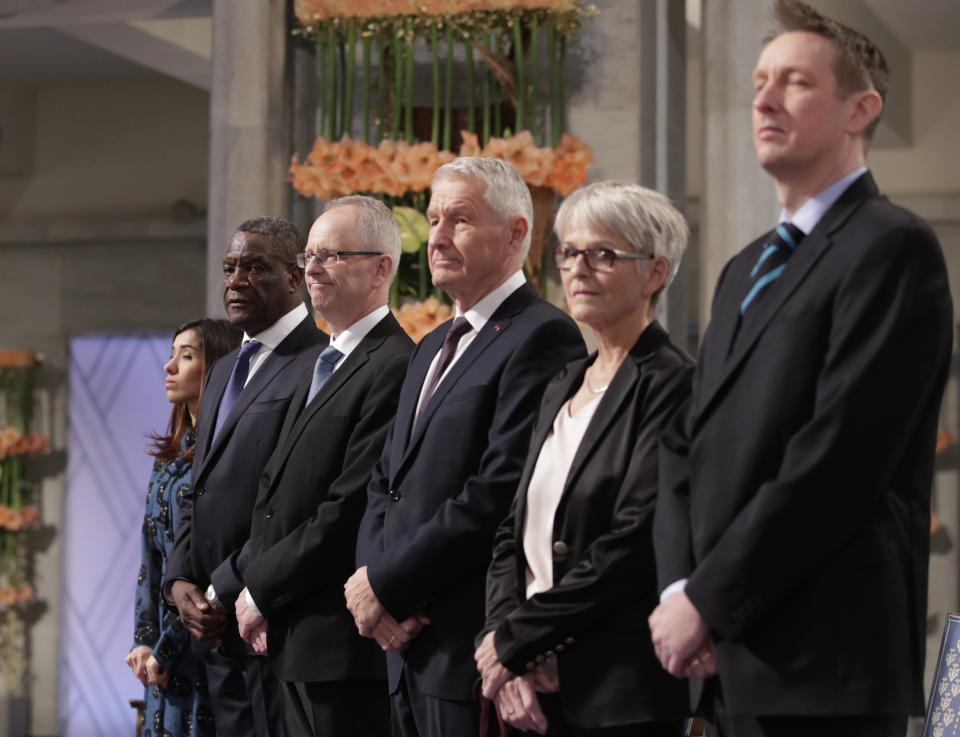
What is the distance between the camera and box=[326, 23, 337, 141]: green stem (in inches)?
193

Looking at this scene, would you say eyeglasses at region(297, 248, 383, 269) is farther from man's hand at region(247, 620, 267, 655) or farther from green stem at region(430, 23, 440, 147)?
green stem at region(430, 23, 440, 147)

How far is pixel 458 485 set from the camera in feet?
8.53

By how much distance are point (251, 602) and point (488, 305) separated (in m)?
0.81

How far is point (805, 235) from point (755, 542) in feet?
1.43

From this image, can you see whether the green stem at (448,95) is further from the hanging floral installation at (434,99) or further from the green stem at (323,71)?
the green stem at (323,71)

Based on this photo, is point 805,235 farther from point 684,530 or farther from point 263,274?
point 263,274

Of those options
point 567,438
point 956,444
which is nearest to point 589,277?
point 567,438

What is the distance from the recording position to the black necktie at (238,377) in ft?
11.3

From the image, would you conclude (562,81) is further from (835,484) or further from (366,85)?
(835,484)

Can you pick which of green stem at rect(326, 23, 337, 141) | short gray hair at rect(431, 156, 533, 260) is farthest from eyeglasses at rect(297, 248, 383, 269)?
green stem at rect(326, 23, 337, 141)

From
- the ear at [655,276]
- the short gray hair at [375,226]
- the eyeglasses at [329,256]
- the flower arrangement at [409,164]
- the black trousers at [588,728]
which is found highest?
the flower arrangement at [409,164]

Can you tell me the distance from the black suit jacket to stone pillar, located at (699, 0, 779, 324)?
2.87 meters

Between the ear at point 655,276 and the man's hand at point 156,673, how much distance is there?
180 centimetres

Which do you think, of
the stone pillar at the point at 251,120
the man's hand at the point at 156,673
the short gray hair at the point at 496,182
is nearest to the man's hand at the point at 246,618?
the man's hand at the point at 156,673
